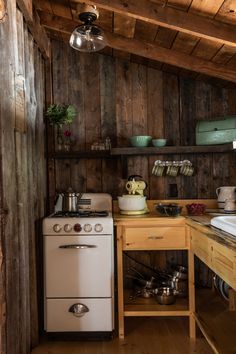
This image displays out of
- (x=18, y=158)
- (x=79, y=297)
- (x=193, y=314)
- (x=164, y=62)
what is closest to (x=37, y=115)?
(x=18, y=158)

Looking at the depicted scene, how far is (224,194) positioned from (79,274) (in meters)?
1.35

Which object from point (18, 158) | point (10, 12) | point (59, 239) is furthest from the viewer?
point (59, 239)

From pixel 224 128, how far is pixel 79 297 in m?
1.71

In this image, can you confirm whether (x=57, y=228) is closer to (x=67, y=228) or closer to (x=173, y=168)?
(x=67, y=228)

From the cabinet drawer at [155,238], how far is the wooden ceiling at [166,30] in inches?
50.8

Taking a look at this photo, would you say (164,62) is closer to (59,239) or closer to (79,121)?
(79,121)

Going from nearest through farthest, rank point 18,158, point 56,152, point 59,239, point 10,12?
1. point 10,12
2. point 18,158
3. point 59,239
4. point 56,152

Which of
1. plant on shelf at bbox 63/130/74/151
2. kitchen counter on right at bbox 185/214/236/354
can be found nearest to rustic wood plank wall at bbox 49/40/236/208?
plant on shelf at bbox 63/130/74/151

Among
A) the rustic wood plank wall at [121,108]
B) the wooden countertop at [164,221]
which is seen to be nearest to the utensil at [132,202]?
the wooden countertop at [164,221]

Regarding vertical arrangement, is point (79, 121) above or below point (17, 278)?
above

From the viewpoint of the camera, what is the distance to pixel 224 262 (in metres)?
1.52

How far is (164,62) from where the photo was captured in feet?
8.43

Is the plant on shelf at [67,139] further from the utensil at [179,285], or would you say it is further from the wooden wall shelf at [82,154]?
the utensil at [179,285]

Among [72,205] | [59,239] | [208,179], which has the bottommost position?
[59,239]
